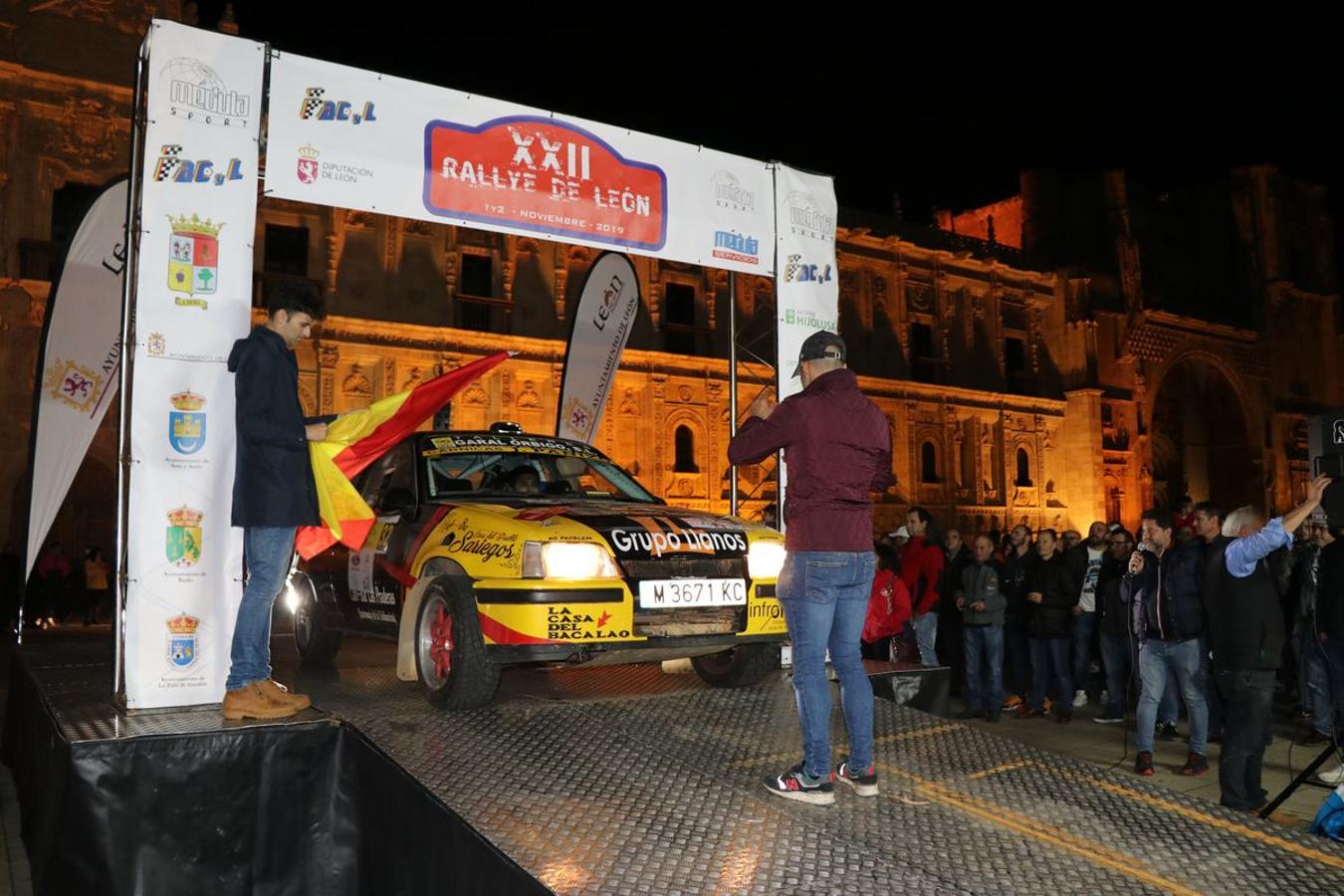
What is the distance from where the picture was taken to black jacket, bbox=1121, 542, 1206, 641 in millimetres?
7078

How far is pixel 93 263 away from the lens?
25.2 ft

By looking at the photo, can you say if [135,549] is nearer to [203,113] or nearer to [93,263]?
[203,113]

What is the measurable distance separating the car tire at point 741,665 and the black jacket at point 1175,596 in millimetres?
3015

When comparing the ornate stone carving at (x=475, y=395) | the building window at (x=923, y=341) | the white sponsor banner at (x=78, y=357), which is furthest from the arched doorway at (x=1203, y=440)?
the white sponsor banner at (x=78, y=357)

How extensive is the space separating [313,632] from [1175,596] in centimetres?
656

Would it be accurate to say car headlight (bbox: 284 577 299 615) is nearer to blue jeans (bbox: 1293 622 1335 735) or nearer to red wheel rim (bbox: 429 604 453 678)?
red wheel rim (bbox: 429 604 453 678)

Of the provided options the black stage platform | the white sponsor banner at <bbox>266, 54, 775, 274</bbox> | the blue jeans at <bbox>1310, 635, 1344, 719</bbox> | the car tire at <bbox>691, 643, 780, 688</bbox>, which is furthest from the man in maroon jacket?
the blue jeans at <bbox>1310, 635, 1344, 719</bbox>

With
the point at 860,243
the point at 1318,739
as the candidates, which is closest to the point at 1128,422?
the point at 860,243

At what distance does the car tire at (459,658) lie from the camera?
528cm

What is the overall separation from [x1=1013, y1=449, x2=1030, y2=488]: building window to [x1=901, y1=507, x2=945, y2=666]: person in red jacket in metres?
25.7

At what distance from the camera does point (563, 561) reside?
521 centimetres

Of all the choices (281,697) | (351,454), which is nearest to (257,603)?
(281,697)

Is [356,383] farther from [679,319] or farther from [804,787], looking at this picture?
[804,787]

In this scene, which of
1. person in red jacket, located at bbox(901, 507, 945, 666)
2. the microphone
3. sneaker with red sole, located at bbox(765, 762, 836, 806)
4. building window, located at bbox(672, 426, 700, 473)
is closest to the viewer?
sneaker with red sole, located at bbox(765, 762, 836, 806)
